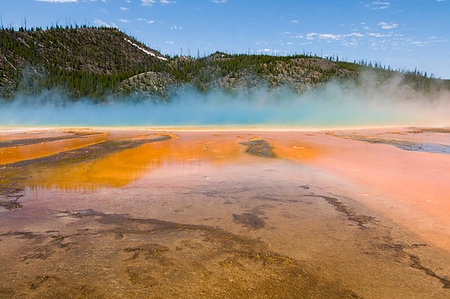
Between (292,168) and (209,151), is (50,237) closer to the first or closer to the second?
(292,168)

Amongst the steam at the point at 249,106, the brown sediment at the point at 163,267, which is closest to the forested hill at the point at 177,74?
the steam at the point at 249,106

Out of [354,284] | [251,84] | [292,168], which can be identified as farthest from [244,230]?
[251,84]

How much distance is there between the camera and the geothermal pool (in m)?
2.66

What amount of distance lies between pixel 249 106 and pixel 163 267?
198ft

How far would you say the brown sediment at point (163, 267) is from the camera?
2.55 metres

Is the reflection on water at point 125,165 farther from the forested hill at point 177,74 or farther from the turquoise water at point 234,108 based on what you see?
the forested hill at point 177,74

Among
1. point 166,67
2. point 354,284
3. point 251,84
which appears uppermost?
Result: point 166,67

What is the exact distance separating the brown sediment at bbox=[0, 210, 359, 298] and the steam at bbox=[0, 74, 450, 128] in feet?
148

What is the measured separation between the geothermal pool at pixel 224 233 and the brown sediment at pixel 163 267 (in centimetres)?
1

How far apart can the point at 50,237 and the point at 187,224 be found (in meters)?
1.75

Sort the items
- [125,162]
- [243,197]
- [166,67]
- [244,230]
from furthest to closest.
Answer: [166,67]
[125,162]
[243,197]
[244,230]

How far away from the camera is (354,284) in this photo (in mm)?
2691

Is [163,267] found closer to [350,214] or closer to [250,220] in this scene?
[250,220]

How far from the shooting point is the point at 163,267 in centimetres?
293
